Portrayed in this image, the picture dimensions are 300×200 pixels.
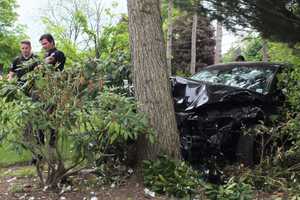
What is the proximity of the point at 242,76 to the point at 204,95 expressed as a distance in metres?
1.43

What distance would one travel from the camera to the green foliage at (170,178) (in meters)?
4.93

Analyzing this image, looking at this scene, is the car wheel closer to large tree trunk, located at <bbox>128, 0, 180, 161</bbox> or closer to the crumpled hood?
the crumpled hood

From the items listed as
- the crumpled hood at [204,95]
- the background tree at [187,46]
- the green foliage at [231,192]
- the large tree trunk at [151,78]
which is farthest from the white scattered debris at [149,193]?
the background tree at [187,46]

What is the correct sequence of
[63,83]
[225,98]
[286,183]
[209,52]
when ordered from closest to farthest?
[63,83], [286,183], [225,98], [209,52]

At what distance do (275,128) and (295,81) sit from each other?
3.19ft

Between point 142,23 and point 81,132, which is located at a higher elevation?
point 142,23

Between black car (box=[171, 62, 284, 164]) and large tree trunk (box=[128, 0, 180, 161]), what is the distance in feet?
3.09

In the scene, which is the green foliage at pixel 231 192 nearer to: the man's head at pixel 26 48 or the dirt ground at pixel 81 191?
the dirt ground at pixel 81 191

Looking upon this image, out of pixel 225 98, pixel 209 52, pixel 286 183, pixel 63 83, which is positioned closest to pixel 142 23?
pixel 63 83

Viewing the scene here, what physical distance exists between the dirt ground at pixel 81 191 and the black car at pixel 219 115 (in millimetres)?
1286

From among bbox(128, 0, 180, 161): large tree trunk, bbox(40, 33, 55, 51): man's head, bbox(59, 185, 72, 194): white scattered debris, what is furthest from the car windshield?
bbox(59, 185, 72, 194): white scattered debris

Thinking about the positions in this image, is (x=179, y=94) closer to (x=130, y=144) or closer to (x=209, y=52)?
(x=130, y=144)

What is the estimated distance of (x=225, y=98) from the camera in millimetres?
6434

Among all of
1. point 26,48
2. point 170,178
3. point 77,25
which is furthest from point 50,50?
point 77,25
